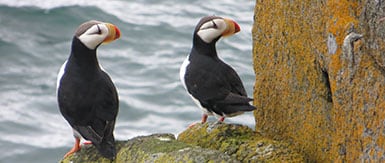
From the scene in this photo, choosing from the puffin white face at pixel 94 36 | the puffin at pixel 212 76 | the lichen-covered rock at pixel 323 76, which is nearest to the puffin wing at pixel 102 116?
the puffin white face at pixel 94 36

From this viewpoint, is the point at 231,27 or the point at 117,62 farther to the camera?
the point at 117,62

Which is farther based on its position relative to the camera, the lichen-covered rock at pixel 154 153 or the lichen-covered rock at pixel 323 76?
the lichen-covered rock at pixel 154 153

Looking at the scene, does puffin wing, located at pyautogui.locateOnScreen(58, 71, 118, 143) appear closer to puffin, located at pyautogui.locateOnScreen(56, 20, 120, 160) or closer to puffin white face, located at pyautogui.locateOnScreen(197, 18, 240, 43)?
puffin, located at pyautogui.locateOnScreen(56, 20, 120, 160)

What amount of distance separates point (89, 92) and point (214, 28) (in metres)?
1.06

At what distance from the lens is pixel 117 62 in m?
13.5

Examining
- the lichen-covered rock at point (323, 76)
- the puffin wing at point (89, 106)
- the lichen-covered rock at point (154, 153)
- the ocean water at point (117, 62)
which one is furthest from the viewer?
the ocean water at point (117, 62)

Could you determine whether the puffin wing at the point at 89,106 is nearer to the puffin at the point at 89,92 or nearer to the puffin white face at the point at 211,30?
the puffin at the point at 89,92

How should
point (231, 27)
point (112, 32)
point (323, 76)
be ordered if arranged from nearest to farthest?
point (323, 76), point (112, 32), point (231, 27)

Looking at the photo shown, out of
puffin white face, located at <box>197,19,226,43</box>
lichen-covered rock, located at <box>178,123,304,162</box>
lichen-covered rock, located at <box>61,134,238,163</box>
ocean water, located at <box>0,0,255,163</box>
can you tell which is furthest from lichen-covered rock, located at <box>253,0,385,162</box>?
ocean water, located at <box>0,0,255,163</box>

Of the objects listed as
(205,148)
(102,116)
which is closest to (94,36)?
(102,116)

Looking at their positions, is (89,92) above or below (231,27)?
below

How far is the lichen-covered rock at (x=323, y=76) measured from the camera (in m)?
4.71

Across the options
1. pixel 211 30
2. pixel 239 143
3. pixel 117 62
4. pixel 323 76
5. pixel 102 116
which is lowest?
pixel 117 62

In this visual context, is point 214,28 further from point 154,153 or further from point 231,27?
point 154,153
